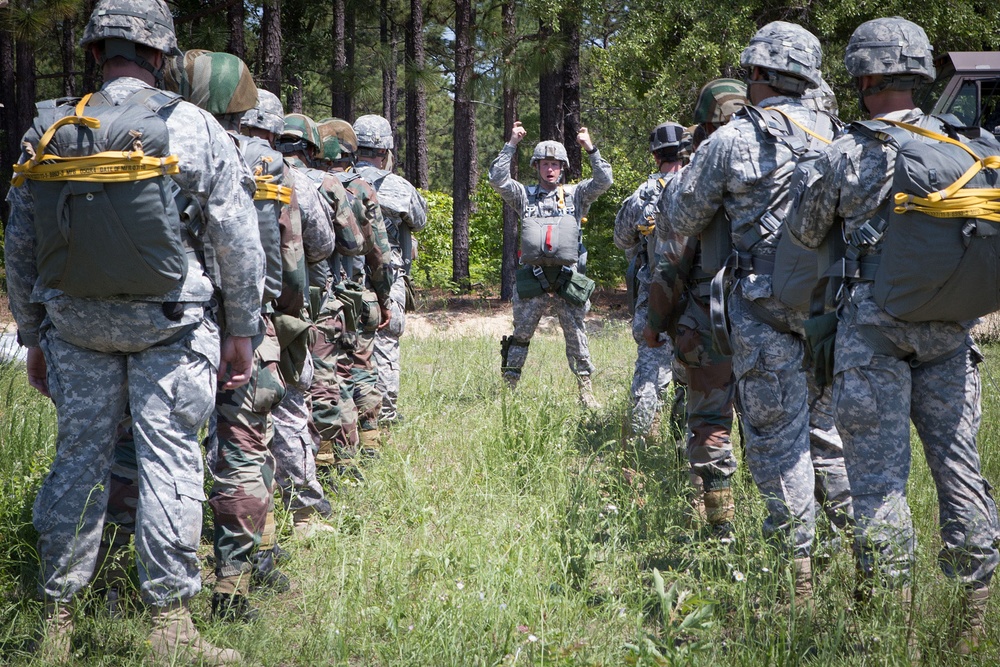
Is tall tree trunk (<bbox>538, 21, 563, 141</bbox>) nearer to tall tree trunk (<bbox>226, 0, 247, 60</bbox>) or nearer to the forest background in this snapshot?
the forest background

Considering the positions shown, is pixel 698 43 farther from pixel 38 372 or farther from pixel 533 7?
pixel 38 372

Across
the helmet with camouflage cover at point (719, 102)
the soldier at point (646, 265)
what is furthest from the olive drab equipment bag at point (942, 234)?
the soldier at point (646, 265)

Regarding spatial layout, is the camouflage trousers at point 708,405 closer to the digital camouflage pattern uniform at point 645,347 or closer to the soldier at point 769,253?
the soldier at point 769,253

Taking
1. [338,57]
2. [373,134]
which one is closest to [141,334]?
[373,134]

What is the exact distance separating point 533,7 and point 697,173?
10384mm

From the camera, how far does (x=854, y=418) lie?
10.2ft

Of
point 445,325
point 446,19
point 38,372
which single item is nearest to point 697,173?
point 38,372

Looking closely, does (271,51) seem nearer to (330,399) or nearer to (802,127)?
(330,399)

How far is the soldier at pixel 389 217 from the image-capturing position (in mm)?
6762

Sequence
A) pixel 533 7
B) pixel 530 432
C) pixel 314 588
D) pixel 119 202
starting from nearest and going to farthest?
pixel 119 202 → pixel 314 588 → pixel 530 432 → pixel 533 7

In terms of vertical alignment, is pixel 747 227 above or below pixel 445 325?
above

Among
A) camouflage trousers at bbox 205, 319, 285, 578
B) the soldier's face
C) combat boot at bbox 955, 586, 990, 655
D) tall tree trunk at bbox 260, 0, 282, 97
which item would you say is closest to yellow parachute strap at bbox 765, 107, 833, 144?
combat boot at bbox 955, 586, 990, 655

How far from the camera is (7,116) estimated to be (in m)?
19.7

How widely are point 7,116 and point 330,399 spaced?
18030 millimetres
